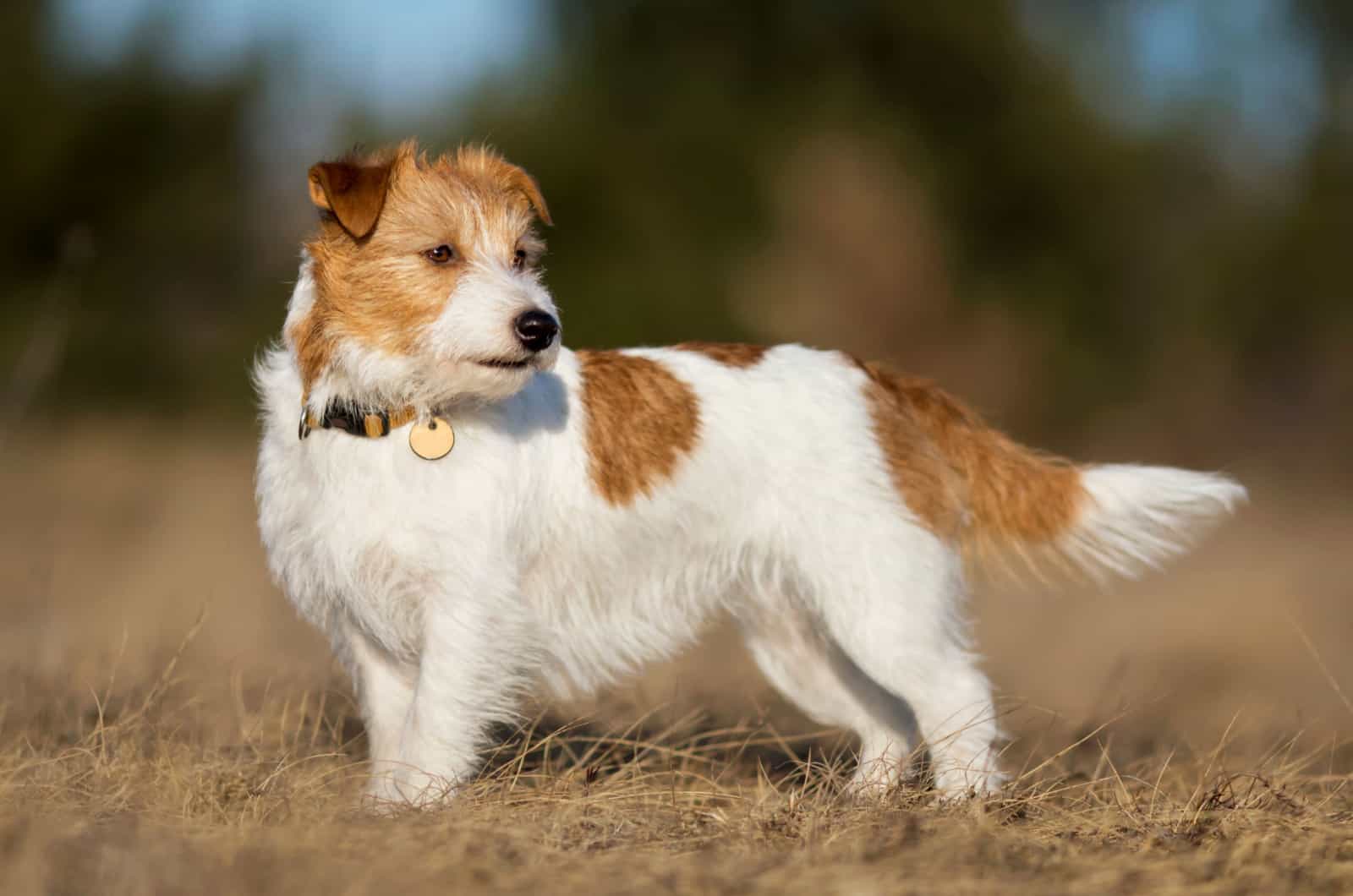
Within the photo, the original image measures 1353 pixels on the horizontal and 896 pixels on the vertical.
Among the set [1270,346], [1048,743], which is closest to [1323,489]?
[1270,346]

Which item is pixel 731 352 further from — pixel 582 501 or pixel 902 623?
pixel 902 623

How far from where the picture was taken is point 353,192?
4.46m

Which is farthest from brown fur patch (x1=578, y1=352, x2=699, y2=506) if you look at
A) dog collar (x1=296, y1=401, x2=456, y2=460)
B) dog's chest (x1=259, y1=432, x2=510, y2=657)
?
A: dog collar (x1=296, y1=401, x2=456, y2=460)

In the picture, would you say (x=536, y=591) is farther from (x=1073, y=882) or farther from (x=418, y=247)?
(x=1073, y=882)

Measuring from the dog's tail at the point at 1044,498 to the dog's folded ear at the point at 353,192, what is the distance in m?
1.95

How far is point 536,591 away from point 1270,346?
628 inches

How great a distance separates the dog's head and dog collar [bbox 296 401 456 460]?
2.0 inches

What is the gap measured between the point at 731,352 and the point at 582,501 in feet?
2.92

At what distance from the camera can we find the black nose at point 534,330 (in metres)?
4.24

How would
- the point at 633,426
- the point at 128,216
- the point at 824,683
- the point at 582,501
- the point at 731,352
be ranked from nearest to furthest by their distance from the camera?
1. the point at 582,501
2. the point at 633,426
3. the point at 731,352
4. the point at 824,683
5. the point at 128,216

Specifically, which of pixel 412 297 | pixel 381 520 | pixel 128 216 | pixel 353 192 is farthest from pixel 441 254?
pixel 128 216

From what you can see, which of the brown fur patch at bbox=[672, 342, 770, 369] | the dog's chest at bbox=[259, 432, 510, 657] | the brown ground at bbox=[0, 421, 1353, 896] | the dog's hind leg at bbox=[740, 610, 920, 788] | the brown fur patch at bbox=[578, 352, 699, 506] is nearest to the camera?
the brown ground at bbox=[0, 421, 1353, 896]

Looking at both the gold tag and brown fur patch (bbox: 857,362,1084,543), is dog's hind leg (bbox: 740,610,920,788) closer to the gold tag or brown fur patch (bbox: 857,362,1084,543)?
brown fur patch (bbox: 857,362,1084,543)

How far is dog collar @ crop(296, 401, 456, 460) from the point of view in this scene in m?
4.46
